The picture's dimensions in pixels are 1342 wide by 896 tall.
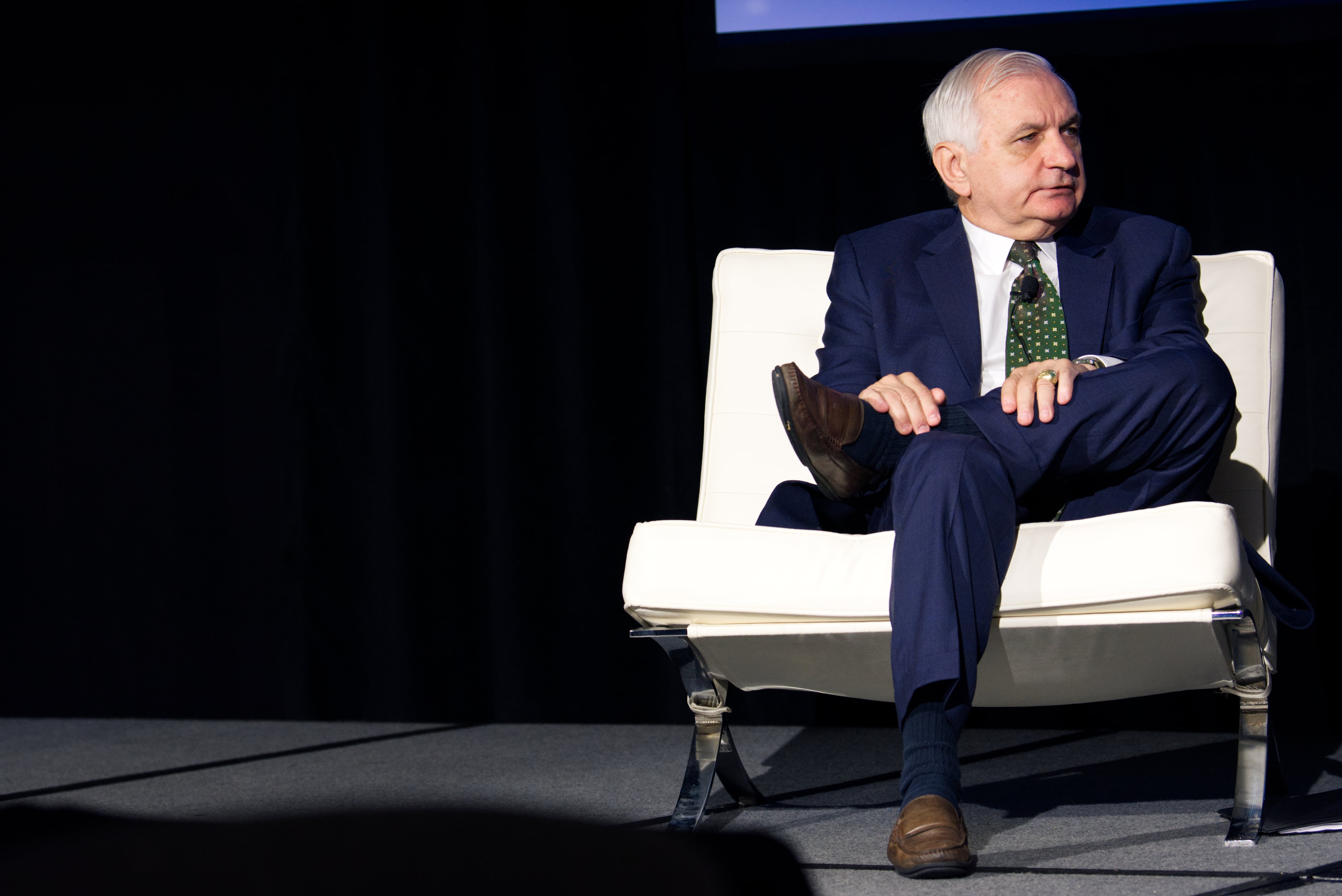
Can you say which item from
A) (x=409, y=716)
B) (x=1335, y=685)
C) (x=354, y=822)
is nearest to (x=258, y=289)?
(x=409, y=716)

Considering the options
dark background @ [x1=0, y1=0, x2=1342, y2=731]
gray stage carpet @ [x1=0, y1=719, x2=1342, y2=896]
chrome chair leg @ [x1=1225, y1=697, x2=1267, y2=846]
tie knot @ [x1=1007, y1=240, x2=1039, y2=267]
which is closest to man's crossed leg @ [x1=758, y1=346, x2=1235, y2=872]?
gray stage carpet @ [x1=0, y1=719, x2=1342, y2=896]

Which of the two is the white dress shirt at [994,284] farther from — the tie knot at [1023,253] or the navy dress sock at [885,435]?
the navy dress sock at [885,435]

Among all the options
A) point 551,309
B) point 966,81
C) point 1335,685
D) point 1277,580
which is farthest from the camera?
point 551,309

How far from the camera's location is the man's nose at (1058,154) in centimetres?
186

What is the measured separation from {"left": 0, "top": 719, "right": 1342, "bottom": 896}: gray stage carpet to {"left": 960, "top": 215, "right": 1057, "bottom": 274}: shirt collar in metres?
0.80

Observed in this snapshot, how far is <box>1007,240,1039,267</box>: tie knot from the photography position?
6.26 ft

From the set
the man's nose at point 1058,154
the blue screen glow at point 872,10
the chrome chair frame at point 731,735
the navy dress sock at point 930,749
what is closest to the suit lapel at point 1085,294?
the man's nose at point 1058,154

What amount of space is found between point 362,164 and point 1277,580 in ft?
7.01

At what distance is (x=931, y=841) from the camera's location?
4.39 ft

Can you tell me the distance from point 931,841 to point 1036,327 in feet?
2.68

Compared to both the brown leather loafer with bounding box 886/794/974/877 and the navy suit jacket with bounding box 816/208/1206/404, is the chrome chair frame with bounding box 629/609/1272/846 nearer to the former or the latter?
the brown leather loafer with bounding box 886/794/974/877

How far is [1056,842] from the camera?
157 centimetres

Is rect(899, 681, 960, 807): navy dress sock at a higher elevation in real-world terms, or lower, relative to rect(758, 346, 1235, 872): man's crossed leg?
lower

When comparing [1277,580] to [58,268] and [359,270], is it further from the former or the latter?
[58,268]
